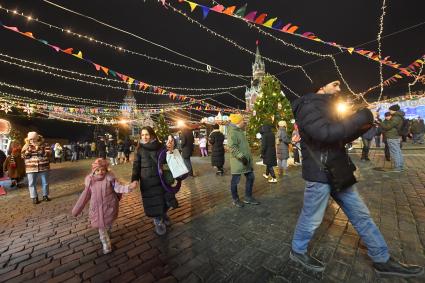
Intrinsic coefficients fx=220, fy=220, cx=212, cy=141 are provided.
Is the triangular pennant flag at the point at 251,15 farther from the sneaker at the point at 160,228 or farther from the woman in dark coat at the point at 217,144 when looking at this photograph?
the sneaker at the point at 160,228

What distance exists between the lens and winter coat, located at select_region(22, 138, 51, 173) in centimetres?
513

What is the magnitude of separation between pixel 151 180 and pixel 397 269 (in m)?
2.86

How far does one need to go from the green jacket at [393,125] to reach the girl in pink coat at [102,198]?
6.67 meters

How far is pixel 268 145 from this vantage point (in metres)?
5.89

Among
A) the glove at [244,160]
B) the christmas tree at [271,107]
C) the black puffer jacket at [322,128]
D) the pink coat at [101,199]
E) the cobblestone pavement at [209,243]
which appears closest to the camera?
the black puffer jacket at [322,128]

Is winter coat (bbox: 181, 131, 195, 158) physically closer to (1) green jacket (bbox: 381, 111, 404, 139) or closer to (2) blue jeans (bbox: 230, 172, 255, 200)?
(2) blue jeans (bbox: 230, 172, 255, 200)

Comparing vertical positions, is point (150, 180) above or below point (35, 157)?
below

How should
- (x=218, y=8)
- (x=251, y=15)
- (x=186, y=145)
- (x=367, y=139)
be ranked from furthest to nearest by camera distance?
1. (x=367, y=139)
2. (x=186, y=145)
3. (x=251, y=15)
4. (x=218, y=8)

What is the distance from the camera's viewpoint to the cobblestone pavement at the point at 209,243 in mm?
2270

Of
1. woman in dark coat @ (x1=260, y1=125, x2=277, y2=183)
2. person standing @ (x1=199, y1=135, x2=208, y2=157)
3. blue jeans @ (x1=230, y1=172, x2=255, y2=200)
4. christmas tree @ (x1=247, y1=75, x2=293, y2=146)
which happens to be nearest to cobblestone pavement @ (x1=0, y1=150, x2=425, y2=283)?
blue jeans @ (x1=230, y1=172, x2=255, y2=200)

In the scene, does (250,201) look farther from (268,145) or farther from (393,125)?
(393,125)

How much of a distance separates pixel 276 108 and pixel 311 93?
41.1ft

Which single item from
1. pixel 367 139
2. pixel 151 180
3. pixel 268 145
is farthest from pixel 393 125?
pixel 151 180

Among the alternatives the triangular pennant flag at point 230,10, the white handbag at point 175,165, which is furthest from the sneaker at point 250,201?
the triangular pennant flag at point 230,10
